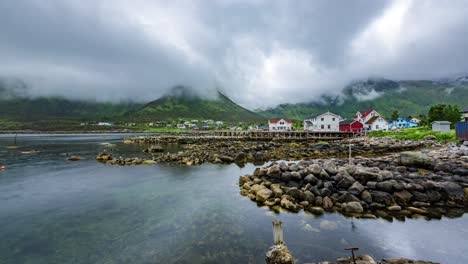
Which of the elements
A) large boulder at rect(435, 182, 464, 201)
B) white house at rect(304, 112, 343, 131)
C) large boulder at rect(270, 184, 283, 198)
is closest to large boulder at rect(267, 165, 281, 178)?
large boulder at rect(270, 184, 283, 198)

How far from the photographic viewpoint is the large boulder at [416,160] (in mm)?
20234

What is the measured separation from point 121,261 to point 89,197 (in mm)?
12017

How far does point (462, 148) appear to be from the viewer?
90.7 feet

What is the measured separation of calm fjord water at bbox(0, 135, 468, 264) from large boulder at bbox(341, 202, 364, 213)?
85cm

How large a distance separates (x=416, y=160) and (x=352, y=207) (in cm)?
1209

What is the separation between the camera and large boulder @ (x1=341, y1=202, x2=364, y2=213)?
45.4 ft

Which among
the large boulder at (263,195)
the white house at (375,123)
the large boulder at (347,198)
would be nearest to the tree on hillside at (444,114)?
the white house at (375,123)

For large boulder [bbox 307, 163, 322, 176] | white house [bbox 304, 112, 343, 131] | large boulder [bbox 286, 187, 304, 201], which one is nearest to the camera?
large boulder [bbox 286, 187, 304, 201]

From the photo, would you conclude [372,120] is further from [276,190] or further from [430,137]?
[276,190]

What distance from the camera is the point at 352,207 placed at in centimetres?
1394

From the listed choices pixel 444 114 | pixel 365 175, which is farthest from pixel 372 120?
pixel 365 175

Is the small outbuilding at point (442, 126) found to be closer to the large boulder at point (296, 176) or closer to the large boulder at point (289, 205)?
the large boulder at point (296, 176)

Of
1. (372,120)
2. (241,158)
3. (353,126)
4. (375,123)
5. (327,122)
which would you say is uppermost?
(372,120)

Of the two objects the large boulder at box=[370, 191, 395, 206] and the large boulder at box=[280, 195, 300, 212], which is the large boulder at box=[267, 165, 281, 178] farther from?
the large boulder at box=[370, 191, 395, 206]
